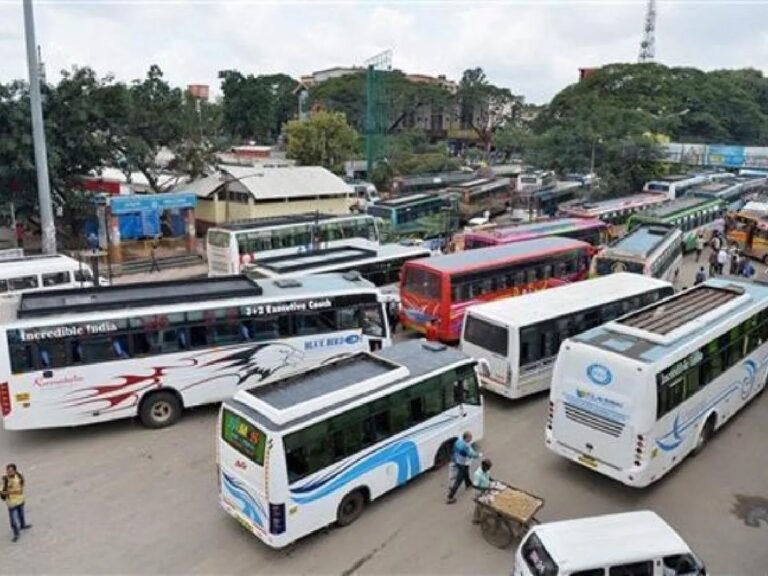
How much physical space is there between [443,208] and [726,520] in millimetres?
28599

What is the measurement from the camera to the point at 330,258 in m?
20.2

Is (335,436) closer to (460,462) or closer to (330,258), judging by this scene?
(460,462)

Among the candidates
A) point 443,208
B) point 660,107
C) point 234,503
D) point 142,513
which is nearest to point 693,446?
point 234,503

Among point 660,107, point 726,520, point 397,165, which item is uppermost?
point 660,107

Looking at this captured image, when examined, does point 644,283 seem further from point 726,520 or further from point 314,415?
point 314,415

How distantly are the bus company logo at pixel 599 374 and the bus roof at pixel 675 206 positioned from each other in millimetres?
21303

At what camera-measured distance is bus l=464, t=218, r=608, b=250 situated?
23953 mm

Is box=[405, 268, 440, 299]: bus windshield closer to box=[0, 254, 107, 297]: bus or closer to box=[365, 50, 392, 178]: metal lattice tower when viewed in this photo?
box=[0, 254, 107, 297]: bus

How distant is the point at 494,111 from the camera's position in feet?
290

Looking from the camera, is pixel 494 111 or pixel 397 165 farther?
pixel 494 111

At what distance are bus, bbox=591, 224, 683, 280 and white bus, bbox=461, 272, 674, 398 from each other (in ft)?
19.0

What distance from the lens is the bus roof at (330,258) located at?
18875mm

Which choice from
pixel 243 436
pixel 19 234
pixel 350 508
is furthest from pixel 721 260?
pixel 19 234

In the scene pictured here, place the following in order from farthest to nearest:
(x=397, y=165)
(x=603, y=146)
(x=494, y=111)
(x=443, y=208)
A: (x=494, y=111), (x=397, y=165), (x=603, y=146), (x=443, y=208)
